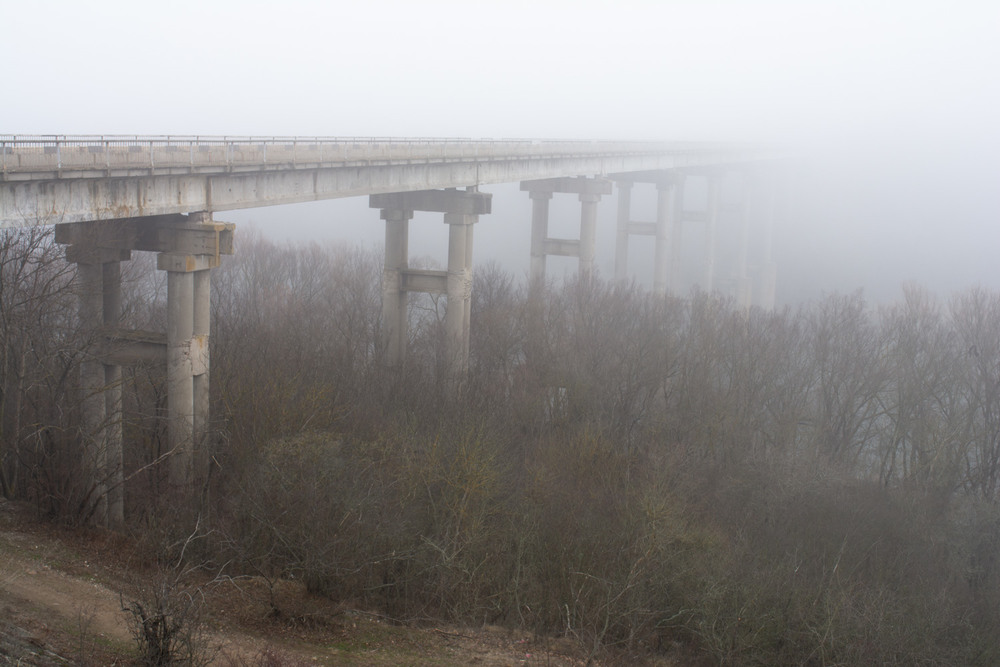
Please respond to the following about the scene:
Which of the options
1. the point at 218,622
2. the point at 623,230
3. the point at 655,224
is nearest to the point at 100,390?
the point at 218,622

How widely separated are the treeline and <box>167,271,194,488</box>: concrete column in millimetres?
744

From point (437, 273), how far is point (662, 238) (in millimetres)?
27967

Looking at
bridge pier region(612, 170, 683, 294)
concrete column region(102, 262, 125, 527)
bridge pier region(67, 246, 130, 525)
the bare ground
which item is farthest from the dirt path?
bridge pier region(612, 170, 683, 294)

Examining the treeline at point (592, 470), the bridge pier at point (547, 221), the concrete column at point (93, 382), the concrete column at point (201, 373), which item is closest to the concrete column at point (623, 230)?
the bridge pier at point (547, 221)

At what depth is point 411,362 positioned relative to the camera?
28.4 meters

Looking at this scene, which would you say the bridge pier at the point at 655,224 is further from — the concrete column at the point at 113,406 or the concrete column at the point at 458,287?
the concrete column at the point at 113,406

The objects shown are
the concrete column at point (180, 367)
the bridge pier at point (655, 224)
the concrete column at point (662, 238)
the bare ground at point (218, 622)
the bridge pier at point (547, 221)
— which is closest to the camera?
the bare ground at point (218, 622)

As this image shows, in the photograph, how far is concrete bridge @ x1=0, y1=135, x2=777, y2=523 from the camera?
46.8 ft

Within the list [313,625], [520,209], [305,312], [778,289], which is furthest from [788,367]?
[520,209]

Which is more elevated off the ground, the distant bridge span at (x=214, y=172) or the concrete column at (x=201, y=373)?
the distant bridge span at (x=214, y=172)

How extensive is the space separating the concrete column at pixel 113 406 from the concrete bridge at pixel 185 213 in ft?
0.10

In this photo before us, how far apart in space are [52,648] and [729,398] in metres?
22.9

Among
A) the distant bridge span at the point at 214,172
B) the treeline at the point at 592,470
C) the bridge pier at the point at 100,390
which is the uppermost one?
the distant bridge span at the point at 214,172

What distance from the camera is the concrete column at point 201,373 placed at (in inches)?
682
